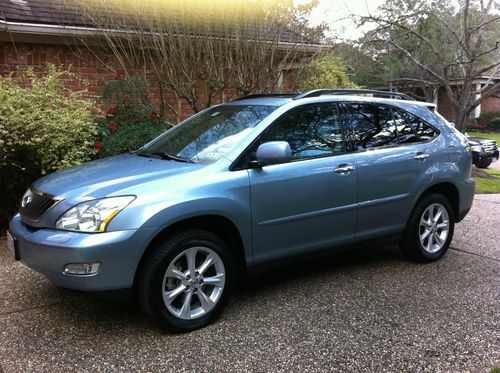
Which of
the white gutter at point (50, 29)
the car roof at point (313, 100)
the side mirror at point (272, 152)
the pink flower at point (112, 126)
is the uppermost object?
the white gutter at point (50, 29)

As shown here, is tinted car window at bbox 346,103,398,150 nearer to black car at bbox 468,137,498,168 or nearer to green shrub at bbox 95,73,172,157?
green shrub at bbox 95,73,172,157

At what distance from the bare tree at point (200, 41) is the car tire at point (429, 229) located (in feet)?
13.0

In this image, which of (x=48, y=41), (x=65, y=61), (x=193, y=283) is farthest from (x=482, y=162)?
(x=193, y=283)

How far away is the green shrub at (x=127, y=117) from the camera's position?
6.93 m

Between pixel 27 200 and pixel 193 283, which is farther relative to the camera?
pixel 27 200

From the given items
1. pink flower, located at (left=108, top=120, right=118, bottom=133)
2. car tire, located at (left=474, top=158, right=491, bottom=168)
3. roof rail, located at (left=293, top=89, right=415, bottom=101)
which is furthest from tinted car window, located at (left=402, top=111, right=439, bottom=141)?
car tire, located at (left=474, top=158, right=491, bottom=168)

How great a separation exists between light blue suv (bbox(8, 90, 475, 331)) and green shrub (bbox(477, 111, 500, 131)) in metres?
35.5

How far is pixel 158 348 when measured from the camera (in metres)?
3.34

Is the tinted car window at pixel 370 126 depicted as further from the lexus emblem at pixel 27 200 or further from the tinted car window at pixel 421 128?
the lexus emblem at pixel 27 200

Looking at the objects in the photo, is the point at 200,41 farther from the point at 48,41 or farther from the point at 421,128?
the point at 421,128

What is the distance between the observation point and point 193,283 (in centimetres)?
355

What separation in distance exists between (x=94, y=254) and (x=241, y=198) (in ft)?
3.78

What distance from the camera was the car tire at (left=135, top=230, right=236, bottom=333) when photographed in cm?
337

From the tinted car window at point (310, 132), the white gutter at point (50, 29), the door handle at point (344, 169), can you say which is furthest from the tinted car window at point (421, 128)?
the white gutter at point (50, 29)
